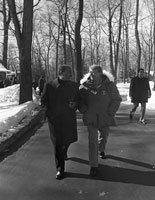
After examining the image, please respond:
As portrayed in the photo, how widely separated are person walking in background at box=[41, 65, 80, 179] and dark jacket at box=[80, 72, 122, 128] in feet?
0.62

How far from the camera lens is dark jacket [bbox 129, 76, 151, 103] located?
10656 mm

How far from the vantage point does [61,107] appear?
4961 millimetres

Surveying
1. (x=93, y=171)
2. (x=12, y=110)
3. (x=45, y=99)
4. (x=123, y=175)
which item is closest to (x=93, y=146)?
(x=93, y=171)

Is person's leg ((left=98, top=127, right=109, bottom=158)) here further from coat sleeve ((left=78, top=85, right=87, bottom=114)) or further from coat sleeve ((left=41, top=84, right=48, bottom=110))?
coat sleeve ((left=41, top=84, right=48, bottom=110))

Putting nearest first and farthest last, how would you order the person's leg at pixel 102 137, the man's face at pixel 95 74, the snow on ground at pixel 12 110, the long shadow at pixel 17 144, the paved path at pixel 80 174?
the paved path at pixel 80 174 → the man's face at pixel 95 74 → the person's leg at pixel 102 137 → the long shadow at pixel 17 144 → the snow on ground at pixel 12 110

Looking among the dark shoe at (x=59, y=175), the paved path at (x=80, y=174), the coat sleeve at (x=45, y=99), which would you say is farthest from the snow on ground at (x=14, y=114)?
the dark shoe at (x=59, y=175)

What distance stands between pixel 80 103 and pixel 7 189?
5.55 feet

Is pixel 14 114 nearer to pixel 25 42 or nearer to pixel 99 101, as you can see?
pixel 99 101

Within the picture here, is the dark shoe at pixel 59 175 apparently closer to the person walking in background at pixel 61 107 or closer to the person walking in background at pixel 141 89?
the person walking in background at pixel 61 107

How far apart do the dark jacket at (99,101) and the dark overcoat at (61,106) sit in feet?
0.67

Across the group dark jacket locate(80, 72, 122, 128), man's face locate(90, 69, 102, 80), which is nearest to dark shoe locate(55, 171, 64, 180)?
dark jacket locate(80, 72, 122, 128)

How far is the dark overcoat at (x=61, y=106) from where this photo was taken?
16.2 feet

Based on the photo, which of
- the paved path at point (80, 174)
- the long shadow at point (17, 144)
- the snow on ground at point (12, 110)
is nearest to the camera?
the paved path at point (80, 174)

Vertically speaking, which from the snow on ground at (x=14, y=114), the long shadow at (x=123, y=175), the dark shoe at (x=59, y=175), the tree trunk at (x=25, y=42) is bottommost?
the long shadow at (x=123, y=175)
